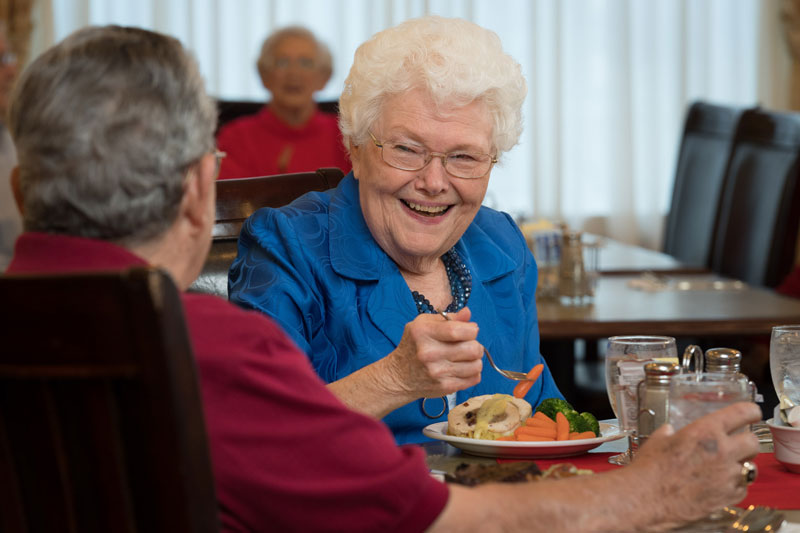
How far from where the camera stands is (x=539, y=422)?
59.1 inches

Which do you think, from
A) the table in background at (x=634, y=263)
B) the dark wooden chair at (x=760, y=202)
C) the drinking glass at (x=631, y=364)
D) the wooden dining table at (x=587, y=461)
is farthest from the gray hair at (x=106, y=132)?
the dark wooden chair at (x=760, y=202)

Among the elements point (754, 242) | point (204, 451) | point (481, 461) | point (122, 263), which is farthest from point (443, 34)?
point (754, 242)

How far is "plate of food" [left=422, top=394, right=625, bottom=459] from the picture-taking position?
1435 mm

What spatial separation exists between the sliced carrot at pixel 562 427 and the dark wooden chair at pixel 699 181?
2.78 m

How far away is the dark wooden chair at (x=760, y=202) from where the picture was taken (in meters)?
3.58

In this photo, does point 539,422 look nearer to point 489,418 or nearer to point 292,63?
point 489,418

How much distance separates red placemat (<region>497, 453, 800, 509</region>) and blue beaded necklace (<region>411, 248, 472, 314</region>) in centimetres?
50

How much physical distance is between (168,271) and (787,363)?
39.2 inches

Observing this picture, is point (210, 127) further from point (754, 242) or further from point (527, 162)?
point (527, 162)

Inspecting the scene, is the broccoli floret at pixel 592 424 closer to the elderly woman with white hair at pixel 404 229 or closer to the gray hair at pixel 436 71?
the elderly woman with white hair at pixel 404 229

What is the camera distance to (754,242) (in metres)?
3.79

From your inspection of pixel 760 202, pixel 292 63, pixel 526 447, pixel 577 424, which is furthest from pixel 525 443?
pixel 292 63

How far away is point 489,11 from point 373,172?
418 centimetres

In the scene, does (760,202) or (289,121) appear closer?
(760,202)
